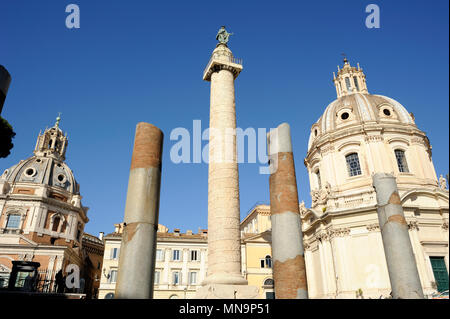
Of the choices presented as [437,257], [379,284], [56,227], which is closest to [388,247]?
[379,284]

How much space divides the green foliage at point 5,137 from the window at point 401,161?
32.9 metres

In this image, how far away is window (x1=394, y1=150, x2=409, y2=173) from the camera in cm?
3459

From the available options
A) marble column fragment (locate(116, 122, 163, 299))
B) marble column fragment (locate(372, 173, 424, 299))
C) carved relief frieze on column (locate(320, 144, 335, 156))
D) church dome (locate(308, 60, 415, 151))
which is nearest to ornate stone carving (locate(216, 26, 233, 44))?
A: marble column fragment (locate(116, 122, 163, 299))

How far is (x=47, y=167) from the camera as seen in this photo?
47.0 metres

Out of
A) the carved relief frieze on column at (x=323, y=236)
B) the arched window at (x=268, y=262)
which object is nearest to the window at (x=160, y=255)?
the arched window at (x=268, y=262)

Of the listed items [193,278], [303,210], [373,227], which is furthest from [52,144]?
[373,227]

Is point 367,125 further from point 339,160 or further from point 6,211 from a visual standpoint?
point 6,211

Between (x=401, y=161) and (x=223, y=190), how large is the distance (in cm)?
2624

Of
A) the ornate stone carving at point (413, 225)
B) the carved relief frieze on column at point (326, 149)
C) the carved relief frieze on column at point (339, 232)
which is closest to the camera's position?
the ornate stone carving at point (413, 225)

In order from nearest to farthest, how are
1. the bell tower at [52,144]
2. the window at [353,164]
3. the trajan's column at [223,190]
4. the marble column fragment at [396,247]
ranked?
the marble column fragment at [396,247], the trajan's column at [223,190], the window at [353,164], the bell tower at [52,144]

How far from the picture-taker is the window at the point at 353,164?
35062mm

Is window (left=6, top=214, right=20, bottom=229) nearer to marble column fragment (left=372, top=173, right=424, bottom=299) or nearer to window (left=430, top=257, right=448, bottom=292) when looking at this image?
marble column fragment (left=372, top=173, right=424, bottom=299)

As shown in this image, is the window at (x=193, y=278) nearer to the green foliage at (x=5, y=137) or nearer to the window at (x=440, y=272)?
the window at (x=440, y=272)
